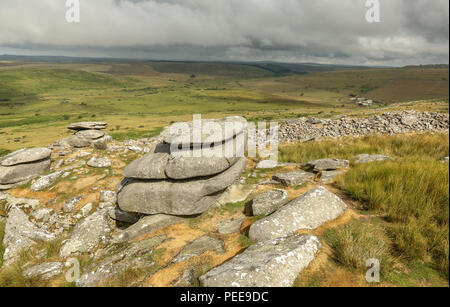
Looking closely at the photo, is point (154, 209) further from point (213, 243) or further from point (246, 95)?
point (246, 95)

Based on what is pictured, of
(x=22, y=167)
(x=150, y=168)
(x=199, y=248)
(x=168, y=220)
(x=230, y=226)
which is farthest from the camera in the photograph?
(x=22, y=167)

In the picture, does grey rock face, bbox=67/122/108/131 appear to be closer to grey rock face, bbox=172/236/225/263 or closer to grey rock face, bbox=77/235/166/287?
grey rock face, bbox=77/235/166/287

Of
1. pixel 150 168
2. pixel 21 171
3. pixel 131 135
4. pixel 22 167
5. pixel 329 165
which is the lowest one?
pixel 131 135

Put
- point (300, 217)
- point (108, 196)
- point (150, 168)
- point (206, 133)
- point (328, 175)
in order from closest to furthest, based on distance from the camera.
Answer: point (300, 217) → point (150, 168) → point (206, 133) → point (328, 175) → point (108, 196)

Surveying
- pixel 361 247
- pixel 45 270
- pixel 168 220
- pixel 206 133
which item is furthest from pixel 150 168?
pixel 361 247

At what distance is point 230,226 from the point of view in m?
7.55

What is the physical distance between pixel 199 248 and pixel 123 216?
5.41m

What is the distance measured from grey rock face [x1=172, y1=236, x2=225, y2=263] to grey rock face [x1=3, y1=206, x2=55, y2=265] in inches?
261

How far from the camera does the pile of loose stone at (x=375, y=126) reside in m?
20.7

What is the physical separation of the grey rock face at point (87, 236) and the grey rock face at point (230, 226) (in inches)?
199

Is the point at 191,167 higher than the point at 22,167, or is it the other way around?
the point at 191,167

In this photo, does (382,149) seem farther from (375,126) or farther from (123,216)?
(123,216)

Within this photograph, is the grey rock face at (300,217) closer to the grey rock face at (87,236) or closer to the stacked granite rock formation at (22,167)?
the grey rock face at (87,236)
